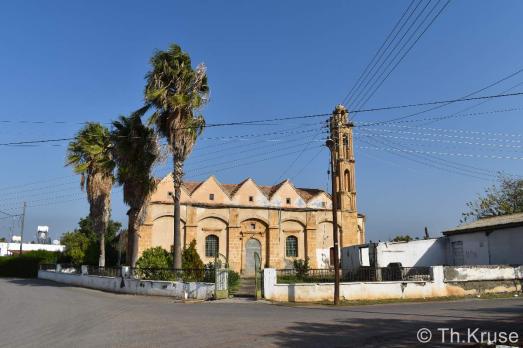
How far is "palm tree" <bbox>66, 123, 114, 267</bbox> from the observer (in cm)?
3250

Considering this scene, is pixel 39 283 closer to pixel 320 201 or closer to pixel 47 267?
pixel 47 267

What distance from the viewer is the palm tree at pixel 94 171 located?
32500mm

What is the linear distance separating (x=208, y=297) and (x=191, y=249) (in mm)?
5660

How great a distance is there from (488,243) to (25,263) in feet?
131

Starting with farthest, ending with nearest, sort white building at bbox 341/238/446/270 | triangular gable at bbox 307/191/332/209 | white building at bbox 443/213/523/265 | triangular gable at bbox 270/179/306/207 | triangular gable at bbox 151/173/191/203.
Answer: triangular gable at bbox 307/191/332/209
triangular gable at bbox 270/179/306/207
triangular gable at bbox 151/173/191/203
white building at bbox 341/238/446/270
white building at bbox 443/213/523/265

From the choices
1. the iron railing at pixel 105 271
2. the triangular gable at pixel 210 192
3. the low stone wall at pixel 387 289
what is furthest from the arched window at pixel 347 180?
the iron railing at pixel 105 271

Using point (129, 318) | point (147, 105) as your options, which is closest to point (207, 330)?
point (129, 318)

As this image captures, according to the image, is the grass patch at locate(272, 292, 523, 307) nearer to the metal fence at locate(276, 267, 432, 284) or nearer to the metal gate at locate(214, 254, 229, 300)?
the metal fence at locate(276, 267, 432, 284)

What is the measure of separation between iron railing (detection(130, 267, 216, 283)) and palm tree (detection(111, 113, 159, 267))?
2433 mm

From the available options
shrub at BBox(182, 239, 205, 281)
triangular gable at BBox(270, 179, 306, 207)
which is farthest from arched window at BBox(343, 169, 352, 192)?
shrub at BBox(182, 239, 205, 281)

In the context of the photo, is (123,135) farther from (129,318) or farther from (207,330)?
(207,330)

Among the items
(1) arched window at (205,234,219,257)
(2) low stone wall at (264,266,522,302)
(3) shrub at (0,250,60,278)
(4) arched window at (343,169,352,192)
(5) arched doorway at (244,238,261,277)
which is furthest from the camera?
(3) shrub at (0,250,60,278)

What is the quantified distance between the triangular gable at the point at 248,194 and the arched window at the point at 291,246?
359 cm

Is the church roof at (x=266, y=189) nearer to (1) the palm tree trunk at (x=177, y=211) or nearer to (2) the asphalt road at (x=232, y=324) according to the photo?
(1) the palm tree trunk at (x=177, y=211)
